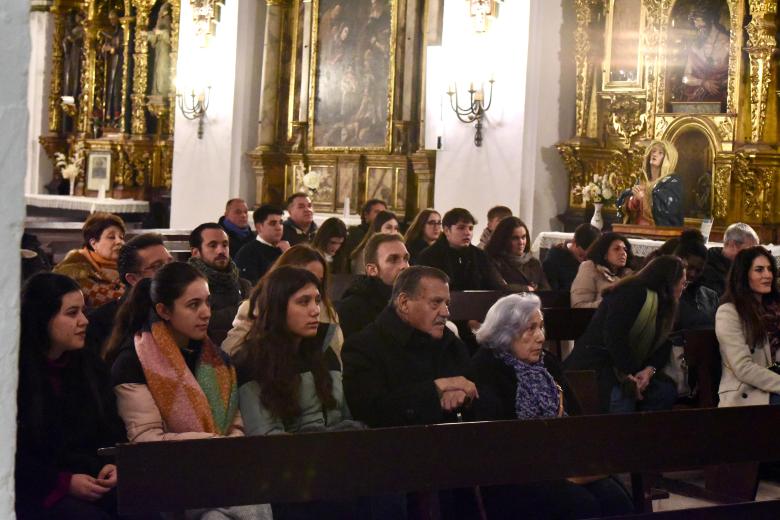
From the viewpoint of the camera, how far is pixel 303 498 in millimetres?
3555

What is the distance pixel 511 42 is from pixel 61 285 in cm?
961

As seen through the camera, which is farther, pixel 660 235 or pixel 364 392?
pixel 660 235

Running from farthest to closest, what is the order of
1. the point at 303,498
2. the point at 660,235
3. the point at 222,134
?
the point at 222,134
the point at 660,235
the point at 303,498

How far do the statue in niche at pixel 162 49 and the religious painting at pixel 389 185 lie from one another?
218 inches

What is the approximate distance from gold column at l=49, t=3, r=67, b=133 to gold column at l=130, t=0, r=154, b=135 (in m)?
2.80

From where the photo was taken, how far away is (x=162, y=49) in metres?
19.5

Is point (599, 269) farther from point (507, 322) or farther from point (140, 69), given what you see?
point (140, 69)

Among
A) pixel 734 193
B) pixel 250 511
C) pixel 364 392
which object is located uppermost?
pixel 734 193

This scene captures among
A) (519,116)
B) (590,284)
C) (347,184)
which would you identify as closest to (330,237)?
(590,284)

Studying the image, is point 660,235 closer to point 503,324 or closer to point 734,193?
point 734,193

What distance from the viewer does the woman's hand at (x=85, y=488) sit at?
3.98 metres

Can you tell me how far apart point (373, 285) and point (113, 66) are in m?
15.4

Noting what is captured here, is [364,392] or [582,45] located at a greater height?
[582,45]

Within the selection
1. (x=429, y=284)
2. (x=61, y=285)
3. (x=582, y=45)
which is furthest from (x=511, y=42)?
(x=61, y=285)
